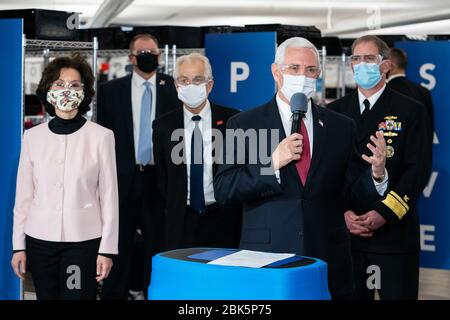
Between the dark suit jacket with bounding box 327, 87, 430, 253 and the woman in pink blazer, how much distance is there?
1.28m

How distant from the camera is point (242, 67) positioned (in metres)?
5.77

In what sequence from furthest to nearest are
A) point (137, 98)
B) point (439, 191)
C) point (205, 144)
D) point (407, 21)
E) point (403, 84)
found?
point (407, 21) < point (439, 191) < point (403, 84) < point (137, 98) < point (205, 144)

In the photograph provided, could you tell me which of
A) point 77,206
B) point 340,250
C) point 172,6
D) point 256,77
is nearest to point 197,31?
point 256,77

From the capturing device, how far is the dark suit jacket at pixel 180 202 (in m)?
4.40

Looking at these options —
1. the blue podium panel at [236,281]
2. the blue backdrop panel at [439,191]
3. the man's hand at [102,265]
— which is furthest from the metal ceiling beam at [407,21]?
the blue podium panel at [236,281]

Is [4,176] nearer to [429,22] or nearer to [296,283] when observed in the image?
[296,283]

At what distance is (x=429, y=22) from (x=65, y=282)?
47.9ft

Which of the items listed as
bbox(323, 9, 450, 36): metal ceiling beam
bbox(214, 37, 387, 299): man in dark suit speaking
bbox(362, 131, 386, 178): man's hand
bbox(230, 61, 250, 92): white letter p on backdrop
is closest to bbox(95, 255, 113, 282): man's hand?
bbox(214, 37, 387, 299): man in dark suit speaking

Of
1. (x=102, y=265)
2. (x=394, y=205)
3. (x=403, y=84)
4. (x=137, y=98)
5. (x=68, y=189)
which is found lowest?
(x=102, y=265)

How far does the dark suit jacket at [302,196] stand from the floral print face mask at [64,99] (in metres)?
0.98

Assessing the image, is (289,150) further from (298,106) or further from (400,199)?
(400,199)

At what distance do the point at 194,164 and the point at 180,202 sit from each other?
8.7 inches

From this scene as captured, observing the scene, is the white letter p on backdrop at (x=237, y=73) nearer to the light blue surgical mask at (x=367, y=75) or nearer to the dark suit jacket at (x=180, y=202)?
the dark suit jacket at (x=180, y=202)

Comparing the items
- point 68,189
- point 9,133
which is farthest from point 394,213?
point 9,133
